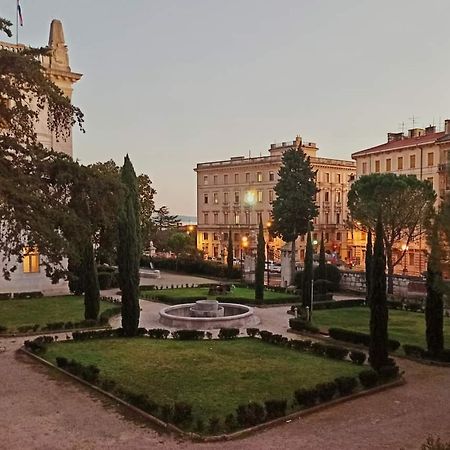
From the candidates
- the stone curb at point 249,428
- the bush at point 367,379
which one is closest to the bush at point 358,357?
the stone curb at point 249,428

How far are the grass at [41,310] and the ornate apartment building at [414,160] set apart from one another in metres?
33.4

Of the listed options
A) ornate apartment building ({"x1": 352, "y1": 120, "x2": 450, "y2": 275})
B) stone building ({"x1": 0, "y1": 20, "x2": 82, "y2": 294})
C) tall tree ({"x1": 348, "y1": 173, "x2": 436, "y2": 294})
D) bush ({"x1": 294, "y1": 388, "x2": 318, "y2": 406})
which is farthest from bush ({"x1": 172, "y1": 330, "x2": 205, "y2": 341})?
ornate apartment building ({"x1": 352, "y1": 120, "x2": 450, "y2": 275})

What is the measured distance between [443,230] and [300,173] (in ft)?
144

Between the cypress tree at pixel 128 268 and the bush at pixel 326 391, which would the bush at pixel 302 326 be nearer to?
the cypress tree at pixel 128 268

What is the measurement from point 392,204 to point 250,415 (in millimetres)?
34463

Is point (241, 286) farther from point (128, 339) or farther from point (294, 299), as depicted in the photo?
point (128, 339)

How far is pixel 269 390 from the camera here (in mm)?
15984

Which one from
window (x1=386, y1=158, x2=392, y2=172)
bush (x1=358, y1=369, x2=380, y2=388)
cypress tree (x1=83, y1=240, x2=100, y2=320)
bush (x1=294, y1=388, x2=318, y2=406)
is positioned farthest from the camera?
window (x1=386, y1=158, x2=392, y2=172)

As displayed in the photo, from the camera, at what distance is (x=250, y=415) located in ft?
43.0

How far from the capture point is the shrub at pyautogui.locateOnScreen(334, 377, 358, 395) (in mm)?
15602

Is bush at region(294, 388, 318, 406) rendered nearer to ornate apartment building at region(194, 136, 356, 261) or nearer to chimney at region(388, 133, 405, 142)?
chimney at region(388, 133, 405, 142)

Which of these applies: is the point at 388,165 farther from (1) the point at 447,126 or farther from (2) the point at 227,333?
(2) the point at 227,333

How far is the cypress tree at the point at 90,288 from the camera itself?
2739cm

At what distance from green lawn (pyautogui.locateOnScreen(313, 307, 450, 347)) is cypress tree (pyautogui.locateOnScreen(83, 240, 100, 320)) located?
11142 millimetres
